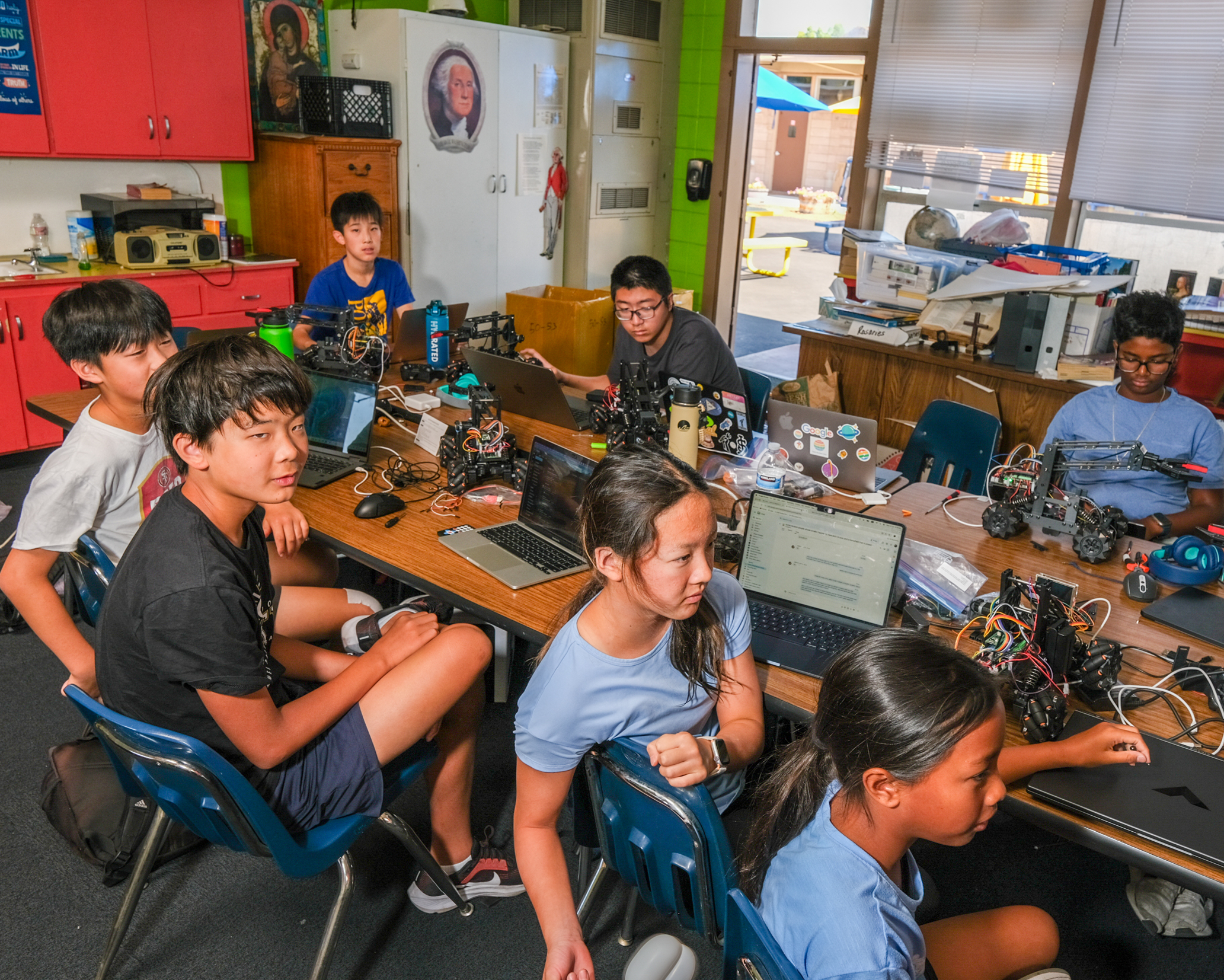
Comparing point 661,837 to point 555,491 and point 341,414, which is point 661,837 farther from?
point 341,414

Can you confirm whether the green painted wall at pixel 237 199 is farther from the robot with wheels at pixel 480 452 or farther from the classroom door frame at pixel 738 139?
the robot with wheels at pixel 480 452

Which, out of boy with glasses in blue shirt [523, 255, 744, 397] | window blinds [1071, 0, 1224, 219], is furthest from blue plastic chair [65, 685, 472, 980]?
window blinds [1071, 0, 1224, 219]

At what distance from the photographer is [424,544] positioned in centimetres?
229

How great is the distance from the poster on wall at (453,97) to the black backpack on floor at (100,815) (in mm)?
3939

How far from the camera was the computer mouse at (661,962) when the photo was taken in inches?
41.4

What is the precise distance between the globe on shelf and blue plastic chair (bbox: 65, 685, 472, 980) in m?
4.05

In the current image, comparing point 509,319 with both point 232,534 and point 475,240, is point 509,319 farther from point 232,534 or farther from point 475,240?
point 475,240

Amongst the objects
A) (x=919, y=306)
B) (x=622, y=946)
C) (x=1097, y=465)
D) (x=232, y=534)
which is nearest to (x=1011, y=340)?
(x=919, y=306)

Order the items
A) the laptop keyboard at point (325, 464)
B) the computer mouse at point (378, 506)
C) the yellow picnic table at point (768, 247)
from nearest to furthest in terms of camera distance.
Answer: the computer mouse at point (378, 506) < the laptop keyboard at point (325, 464) < the yellow picnic table at point (768, 247)

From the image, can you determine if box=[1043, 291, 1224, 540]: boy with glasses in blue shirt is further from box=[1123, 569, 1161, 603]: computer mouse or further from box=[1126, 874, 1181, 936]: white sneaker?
box=[1126, 874, 1181, 936]: white sneaker

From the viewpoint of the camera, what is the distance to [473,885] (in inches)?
82.6

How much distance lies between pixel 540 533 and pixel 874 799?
1.24 metres

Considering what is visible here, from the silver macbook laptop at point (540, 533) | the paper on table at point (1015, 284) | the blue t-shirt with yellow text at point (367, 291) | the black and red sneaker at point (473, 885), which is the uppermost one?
the paper on table at point (1015, 284)

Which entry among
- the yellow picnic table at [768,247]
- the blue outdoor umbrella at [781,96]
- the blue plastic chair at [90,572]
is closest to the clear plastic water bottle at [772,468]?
the blue plastic chair at [90,572]
